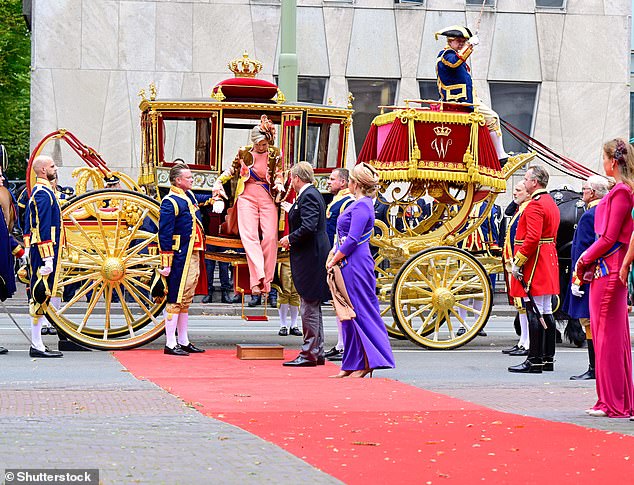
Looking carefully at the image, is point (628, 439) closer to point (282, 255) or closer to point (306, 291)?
point (306, 291)

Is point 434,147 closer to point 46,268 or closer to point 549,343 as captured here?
point 549,343

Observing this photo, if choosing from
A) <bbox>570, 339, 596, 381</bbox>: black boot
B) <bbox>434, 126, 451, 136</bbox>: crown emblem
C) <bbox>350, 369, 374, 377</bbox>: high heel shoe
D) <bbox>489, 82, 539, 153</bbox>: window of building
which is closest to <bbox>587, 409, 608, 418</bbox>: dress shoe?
<bbox>570, 339, 596, 381</bbox>: black boot

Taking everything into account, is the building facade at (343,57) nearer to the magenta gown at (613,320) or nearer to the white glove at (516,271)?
the white glove at (516,271)

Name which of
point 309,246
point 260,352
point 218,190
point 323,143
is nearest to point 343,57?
point 323,143

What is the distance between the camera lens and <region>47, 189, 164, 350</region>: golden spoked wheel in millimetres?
15008

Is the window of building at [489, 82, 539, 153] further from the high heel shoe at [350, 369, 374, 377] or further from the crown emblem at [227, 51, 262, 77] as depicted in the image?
the high heel shoe at [350, 369, 374, 377]

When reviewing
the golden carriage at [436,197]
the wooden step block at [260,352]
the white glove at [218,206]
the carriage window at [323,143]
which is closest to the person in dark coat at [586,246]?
the golden carriage at [436,197]

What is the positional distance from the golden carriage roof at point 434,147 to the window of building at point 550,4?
579 inches

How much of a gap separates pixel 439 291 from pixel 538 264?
228cm

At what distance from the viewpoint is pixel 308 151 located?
52.4 feet

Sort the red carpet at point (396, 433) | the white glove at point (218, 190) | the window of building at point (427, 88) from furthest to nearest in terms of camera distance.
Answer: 1. the window of building at point (427, 88)
2. the white glove at point (218, 190)
3. the red carpet at point (396, 433)

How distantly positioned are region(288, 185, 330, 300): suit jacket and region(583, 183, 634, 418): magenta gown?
411cm

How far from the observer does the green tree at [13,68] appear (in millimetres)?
37500

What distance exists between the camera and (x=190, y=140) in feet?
51.6
